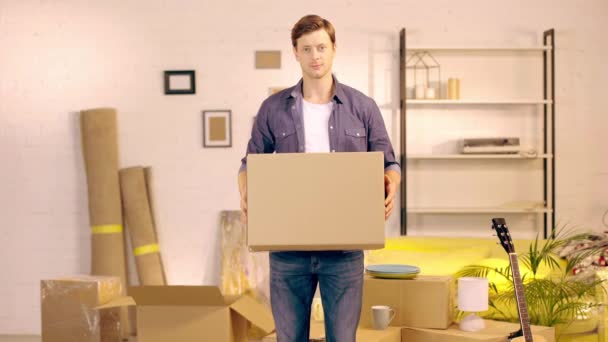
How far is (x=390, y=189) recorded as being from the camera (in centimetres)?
226

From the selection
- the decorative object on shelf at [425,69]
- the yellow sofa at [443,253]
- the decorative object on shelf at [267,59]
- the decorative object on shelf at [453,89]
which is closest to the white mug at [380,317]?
the yellow sofa at [443,253]

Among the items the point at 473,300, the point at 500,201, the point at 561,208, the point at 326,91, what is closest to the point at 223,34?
the point at 500,201

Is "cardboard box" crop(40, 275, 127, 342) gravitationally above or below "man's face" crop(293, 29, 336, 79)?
below

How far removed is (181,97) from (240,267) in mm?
1207

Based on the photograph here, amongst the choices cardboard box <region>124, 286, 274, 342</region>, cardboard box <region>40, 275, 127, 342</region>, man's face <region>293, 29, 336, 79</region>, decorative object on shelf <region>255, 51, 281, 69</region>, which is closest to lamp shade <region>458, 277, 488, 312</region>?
cardboard box <region>124, 286, 274, 342</region>

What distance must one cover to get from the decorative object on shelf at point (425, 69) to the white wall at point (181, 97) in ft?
0.37

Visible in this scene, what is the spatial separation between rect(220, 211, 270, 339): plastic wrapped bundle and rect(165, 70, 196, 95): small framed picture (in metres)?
0.88

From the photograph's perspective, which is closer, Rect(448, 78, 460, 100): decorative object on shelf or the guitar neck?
the guitar neck

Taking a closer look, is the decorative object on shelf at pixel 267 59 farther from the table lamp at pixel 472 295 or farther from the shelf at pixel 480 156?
the table lamp at pixel 472 295

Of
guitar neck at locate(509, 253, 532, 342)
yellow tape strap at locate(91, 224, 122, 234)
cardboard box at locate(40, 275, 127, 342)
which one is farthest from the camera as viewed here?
yellow tape strap at locate(91, 224, 122, 234)

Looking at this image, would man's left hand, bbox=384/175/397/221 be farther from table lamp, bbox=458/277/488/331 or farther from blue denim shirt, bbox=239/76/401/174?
table lamp, bbox=458/277/488/331

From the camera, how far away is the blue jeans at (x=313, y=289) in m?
2.21

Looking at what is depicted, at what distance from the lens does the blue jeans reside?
2215 mm

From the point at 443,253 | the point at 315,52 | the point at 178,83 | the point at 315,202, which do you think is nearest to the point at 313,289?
the point at 315,202
